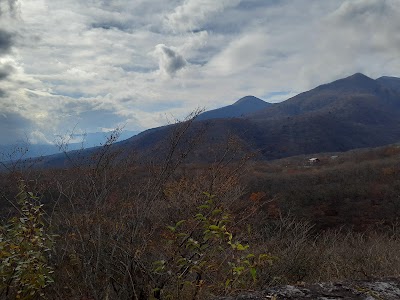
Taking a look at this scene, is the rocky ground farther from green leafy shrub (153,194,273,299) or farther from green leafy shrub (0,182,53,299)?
green leafy shrub (0,182,53,299)

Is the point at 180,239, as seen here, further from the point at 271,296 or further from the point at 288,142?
the point at 288,142

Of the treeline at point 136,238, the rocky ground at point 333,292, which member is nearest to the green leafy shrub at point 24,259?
the treeline at point 136,238

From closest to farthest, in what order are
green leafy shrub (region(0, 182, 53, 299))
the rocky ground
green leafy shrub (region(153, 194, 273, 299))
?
the rocky ground, green leafy shrub (region(0, 182, 53, 299)), green leafy shrub (region(153, 194, 273, 299))

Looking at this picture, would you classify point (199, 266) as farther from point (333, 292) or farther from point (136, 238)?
point (136, 238)

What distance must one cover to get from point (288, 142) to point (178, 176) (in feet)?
580

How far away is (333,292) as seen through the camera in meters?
3.27

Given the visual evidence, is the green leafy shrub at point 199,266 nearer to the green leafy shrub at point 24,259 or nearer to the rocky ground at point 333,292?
the rocky ground at point 333,292

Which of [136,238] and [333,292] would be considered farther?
[136,238]

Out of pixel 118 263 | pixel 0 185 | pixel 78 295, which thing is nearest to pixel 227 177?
pixel 118 263

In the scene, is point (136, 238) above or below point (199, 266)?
above

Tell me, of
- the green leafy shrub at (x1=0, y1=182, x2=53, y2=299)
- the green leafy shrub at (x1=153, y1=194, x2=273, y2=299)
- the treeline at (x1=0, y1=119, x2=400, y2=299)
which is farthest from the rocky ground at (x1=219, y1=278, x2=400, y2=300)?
the green leafy shrub at (x1=0, y1=182, x2=53, y2=299)

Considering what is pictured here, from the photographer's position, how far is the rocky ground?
3.13 metres

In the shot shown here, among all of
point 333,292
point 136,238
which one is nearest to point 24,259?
point 136,238

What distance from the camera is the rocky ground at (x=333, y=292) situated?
3.13 m
